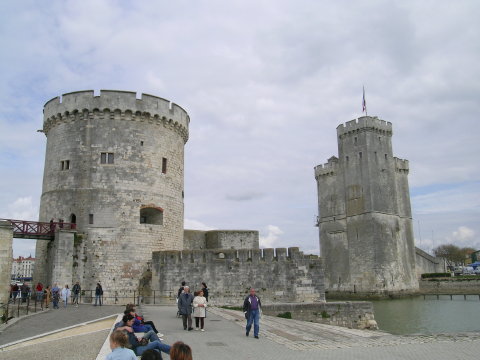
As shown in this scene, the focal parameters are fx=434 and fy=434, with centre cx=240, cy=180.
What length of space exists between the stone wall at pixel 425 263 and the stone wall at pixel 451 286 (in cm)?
171

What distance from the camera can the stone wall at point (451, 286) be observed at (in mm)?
40625

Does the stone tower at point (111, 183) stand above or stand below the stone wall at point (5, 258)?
above

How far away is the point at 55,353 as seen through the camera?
795 centimetres

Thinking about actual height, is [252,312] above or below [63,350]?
above

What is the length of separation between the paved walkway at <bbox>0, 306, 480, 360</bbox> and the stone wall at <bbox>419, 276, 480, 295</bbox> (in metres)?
33.9

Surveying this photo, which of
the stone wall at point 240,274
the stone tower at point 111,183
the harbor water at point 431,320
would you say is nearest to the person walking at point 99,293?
the stone tower at point 111,183

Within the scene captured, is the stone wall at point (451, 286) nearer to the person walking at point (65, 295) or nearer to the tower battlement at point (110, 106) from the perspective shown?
the tower battlement at point (110, 106)

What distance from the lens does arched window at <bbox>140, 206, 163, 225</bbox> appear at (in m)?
22.0

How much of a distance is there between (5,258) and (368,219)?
31684 millimetres

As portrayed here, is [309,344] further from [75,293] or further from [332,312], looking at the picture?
[75,293]

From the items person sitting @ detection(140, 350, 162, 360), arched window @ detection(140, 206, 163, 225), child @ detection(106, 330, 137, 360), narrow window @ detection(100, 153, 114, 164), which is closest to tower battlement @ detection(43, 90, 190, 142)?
narrow window @ detection(100, 153, 114, 164)

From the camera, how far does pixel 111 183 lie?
21.1 m

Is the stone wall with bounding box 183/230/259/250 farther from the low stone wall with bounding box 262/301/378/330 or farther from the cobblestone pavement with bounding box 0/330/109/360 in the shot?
the cobblestone pavement with bounding box 0/330/109/360

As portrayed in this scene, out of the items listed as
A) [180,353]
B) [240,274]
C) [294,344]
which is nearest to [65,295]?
[240,274]
